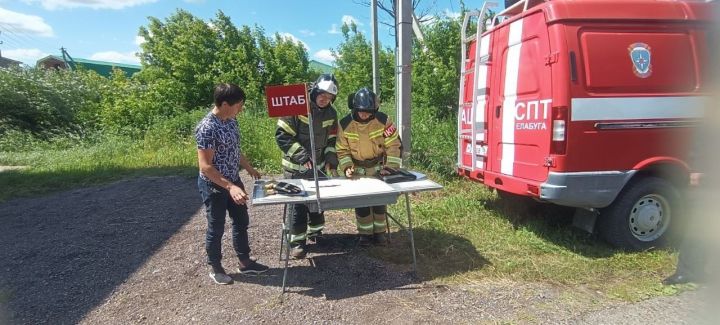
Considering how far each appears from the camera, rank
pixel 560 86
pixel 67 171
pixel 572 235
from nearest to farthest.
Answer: pixel 560 86 < pixel 572 235 < pixel 67 171

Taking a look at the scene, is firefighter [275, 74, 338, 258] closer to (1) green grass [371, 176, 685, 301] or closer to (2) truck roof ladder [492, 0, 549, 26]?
(1) green grass [371, 176, 685, 301]

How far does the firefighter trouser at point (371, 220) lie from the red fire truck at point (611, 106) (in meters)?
1.36

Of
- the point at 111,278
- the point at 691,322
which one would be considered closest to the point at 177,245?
the point at 111,278

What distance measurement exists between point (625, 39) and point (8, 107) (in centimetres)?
1864

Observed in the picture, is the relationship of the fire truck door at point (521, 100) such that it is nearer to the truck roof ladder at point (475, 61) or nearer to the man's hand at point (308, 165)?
the truck roof ladder at point (475, 61)

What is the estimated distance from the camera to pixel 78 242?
5.15 m

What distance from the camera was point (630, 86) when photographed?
4070 millimetres

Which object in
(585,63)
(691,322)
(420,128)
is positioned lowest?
(691,322)

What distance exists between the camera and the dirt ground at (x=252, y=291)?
10.7ft

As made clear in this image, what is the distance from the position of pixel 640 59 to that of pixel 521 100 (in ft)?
3.49

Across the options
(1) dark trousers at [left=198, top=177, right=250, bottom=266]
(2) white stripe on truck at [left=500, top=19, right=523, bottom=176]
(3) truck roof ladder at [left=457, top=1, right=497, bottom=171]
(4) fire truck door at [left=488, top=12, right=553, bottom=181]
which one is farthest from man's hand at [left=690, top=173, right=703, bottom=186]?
(1) dark trousers at [left=198, top=177, right=250, bottom=266]

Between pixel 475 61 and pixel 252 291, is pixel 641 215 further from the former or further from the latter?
pixel 252 291

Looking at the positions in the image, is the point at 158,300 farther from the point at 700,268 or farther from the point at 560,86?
the point at 700,268

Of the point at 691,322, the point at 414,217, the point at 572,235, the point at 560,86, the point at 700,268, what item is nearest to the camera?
the point at 691,322
